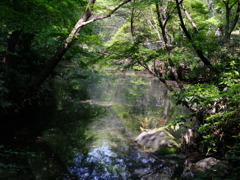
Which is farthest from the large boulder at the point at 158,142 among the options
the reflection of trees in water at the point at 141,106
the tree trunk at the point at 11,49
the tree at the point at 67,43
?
the tree trunk at the point at 11,49

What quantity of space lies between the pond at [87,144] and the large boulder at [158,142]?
0.70 feet

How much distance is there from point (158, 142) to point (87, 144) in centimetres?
190

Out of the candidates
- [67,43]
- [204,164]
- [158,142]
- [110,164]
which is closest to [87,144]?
[110,164]

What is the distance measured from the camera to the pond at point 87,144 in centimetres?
429

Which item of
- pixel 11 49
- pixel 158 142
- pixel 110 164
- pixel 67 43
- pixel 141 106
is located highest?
pixel 67 43

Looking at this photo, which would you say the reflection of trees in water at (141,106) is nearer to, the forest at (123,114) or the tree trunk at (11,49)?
the forest at (123,114)

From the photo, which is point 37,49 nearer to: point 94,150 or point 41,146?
point 41,146

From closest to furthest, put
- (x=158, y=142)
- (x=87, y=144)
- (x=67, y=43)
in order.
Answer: (x=158, y=142) < (x=87, y=144) < (x=67, y=43)

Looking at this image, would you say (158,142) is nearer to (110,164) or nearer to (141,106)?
(110,164)

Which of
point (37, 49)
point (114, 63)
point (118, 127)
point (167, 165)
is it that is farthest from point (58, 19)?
point (167, 165)

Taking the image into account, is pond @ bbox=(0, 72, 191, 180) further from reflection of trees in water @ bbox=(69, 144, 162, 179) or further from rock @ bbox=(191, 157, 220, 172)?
rock @ bbox=(191, 157, 220, 172)

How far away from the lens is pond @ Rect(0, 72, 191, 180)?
169 inches

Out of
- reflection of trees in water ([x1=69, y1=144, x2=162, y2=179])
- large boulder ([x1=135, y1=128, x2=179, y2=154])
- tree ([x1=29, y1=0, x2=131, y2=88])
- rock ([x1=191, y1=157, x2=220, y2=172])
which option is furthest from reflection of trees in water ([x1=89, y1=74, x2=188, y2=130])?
tree ([x1=29, y1=0, x2=131, y2=88])

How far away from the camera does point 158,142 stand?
18.4 ft
